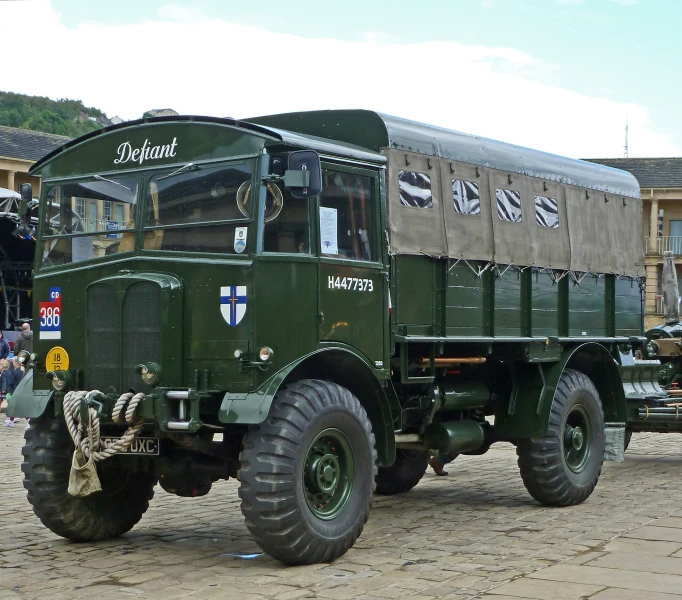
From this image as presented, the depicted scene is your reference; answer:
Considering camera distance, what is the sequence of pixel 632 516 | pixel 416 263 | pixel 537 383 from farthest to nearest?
pixel 537 383
pixel 632 516
pixel 416 263

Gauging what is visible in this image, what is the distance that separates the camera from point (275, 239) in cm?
806

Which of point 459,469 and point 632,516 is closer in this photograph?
point 632,516

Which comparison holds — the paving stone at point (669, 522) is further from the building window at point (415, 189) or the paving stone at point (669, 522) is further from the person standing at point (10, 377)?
the person standing at point (10, 377)

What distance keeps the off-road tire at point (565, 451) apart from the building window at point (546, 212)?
55.5 inches

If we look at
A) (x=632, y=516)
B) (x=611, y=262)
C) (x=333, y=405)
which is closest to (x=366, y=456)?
(x=333, y=405)

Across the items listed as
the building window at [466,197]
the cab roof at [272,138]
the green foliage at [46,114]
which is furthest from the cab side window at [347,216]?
the green foliage at [46,114]

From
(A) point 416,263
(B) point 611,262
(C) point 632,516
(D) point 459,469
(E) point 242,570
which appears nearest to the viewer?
(E) point 242,570

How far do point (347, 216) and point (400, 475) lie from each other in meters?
3.83

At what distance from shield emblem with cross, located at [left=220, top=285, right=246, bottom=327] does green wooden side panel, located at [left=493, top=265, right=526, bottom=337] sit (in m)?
3.19

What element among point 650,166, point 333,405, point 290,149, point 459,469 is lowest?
point 459,469

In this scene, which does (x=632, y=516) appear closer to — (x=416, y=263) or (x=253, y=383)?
(x=416, y=263)

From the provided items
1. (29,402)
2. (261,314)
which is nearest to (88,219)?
(29,402)

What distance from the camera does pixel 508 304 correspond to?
10.6m

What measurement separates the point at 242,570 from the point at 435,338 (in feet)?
8.74
